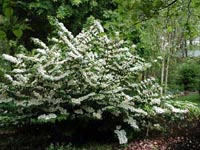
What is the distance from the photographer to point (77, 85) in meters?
6.07

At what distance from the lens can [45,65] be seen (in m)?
5.96

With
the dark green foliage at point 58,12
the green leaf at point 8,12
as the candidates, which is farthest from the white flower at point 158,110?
the green leaf at point 8,12

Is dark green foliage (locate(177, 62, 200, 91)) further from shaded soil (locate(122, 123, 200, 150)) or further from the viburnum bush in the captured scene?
the viburnum bush

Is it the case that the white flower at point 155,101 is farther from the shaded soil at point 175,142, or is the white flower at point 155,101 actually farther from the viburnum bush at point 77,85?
the shaded soil at point 175,142

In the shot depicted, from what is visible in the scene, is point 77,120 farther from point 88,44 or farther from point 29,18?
point 29,18

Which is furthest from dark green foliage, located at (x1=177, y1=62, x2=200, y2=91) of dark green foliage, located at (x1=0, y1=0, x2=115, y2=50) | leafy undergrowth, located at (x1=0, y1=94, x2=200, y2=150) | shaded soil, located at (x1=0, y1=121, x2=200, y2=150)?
shaded soil, located at (x1=0, y1=121, x2=200, y2=150)

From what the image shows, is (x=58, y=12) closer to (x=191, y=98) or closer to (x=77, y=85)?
(x=77, y=85)

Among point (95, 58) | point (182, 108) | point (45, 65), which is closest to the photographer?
point (45, 65)

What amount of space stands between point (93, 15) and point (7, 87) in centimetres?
450

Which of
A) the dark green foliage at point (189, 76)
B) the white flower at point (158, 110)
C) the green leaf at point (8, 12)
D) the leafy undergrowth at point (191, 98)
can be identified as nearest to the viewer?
the green leaf at point (8, 12)

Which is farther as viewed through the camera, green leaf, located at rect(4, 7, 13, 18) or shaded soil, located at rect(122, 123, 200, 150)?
shaded soil, located at rect(122, 123, 200, 150)

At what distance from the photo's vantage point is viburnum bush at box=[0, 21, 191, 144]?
5.91 meters

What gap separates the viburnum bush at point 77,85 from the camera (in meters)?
5.91

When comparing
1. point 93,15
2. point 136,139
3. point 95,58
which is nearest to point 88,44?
point 95,58
